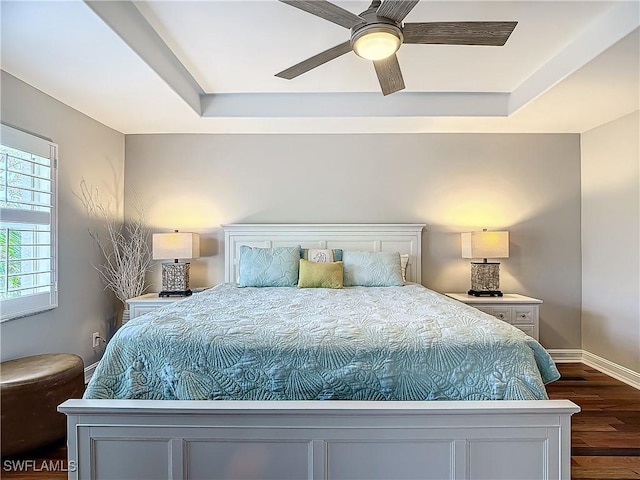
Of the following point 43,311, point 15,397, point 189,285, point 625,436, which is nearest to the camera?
point 15,397

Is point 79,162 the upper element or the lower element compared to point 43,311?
upper

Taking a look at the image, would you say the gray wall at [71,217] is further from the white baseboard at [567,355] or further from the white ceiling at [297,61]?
the white baseboard at [567,355]

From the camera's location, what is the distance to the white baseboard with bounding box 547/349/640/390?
130 inches

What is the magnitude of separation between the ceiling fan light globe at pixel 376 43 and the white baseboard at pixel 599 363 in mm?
3401

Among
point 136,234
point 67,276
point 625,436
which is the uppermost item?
point 136,234

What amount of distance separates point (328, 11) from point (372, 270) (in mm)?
2139

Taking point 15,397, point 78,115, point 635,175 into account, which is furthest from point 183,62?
point 635,175

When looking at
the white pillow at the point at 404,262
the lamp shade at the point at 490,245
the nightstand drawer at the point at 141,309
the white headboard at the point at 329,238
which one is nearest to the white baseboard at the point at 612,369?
the lamp shade at the point at 490,245

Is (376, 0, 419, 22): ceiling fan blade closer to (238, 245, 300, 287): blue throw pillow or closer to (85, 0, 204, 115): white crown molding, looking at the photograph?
(85, 0, 204, 115): white crown molding

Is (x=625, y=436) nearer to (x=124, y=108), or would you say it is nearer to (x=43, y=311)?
(x=43, y=311)

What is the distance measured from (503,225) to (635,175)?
44.8 inches

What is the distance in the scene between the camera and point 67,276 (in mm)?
3164

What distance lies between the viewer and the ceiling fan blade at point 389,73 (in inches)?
82.2

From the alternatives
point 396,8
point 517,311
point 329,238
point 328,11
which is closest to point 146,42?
point 328,11
